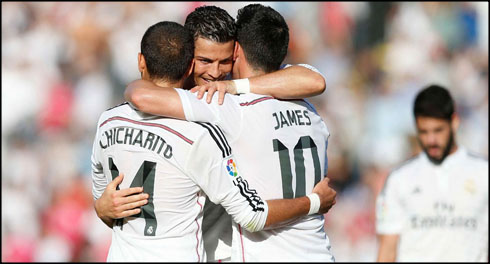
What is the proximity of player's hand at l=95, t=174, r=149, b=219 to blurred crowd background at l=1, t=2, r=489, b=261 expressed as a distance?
4.33 meters

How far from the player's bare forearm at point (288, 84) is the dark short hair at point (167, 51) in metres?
0.41

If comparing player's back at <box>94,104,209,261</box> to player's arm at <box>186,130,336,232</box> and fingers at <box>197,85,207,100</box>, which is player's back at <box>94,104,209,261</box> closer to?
player's arm at <box>186,130,336,232</box>

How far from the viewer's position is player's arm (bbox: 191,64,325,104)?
135 inches

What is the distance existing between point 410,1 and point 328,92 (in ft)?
5.02

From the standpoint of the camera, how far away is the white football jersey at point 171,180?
3.07m

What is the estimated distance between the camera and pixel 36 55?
8.05 m

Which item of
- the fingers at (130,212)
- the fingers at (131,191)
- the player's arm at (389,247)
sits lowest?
the player's arm at (389,247)

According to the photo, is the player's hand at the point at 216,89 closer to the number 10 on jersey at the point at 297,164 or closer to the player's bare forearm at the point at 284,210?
the number 10 on jersey at the point at 297,164

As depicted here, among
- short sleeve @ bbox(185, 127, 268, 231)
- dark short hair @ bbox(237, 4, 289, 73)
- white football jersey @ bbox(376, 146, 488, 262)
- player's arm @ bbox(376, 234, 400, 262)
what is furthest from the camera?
player's arm @ bbox(376, 234, 400, 262)

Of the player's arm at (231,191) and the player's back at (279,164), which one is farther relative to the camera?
the player's back at (279,164)

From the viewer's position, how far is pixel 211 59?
363 cm

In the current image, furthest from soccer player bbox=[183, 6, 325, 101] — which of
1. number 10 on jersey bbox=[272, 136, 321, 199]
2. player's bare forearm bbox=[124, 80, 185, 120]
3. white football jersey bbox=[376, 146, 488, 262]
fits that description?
white football jersey bbox=[376, 146, 488, 262]

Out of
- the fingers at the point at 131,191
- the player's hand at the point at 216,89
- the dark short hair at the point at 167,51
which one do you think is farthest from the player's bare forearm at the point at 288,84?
the fingers at the point at 131,191

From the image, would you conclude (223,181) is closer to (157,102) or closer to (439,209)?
(157,102)
